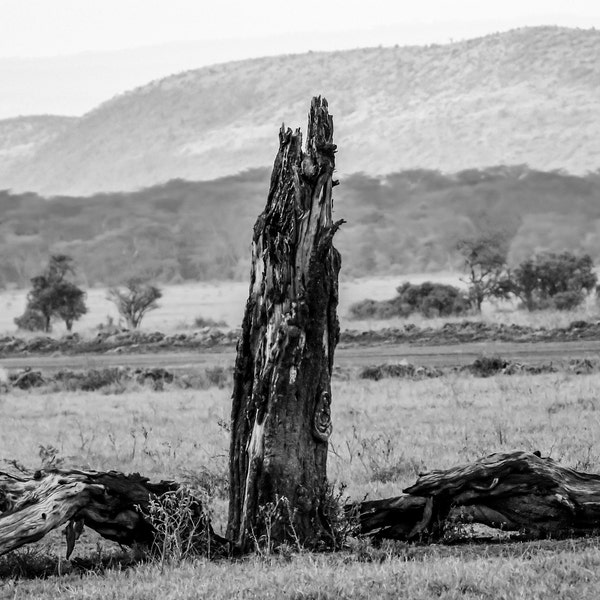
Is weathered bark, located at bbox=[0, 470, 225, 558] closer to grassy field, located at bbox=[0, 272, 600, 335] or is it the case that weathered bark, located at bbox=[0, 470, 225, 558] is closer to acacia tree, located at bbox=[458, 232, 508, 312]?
grassy field, located at bbox=[0, 272, 600, 335]

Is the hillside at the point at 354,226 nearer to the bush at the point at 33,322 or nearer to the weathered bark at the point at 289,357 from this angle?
the bush at the point at 33,322

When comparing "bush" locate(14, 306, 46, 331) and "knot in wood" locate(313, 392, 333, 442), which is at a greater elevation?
"knot in wood" locate(313, 392, 333, 442)

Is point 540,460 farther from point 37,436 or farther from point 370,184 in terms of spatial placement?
point 370,184

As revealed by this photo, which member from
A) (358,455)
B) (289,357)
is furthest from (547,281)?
(289,357)

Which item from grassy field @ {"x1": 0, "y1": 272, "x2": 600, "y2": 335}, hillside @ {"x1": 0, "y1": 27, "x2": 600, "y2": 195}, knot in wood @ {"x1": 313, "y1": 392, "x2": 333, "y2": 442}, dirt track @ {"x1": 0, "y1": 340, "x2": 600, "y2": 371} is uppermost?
hillside @ {"x1": 0, "y1": 27, "x2": 600, "y2": 195}

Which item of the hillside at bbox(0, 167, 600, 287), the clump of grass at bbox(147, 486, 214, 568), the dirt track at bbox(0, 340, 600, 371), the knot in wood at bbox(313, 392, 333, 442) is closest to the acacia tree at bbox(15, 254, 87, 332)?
the dirt track at bbox(0, 340, 600, 371)

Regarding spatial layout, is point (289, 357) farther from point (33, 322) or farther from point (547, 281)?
point (33, 322)

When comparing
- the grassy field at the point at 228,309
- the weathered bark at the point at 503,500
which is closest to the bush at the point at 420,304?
the grassy field at the point at 228,309

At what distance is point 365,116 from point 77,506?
121534mm

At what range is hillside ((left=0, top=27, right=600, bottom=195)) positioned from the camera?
108 metres

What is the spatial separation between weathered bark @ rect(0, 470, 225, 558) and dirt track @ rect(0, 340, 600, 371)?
1608 centimetres

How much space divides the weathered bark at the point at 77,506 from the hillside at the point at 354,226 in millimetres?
77442

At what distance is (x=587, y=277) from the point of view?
135 ft

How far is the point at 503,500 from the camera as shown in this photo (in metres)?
7.57
